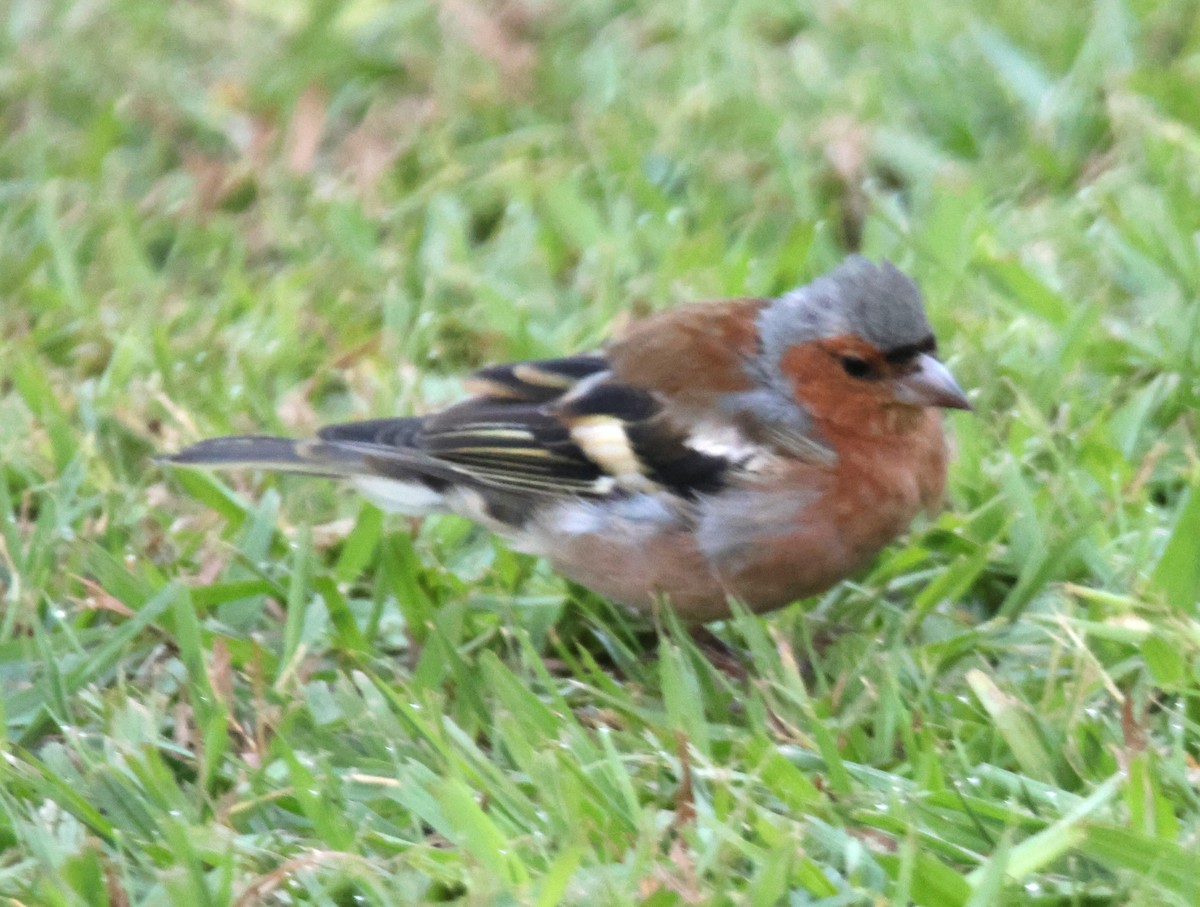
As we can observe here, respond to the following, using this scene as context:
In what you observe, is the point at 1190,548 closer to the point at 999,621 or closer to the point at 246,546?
the point at 999,621

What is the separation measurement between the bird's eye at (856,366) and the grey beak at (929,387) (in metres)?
0.08

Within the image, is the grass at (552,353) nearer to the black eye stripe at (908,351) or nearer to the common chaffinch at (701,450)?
the common chaffinch at (701,450)

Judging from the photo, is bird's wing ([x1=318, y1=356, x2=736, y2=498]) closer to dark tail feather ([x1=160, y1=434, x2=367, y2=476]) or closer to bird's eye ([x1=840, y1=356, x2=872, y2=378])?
dark tail feather ([x1=160, y1=434, x2=367, y2=476])

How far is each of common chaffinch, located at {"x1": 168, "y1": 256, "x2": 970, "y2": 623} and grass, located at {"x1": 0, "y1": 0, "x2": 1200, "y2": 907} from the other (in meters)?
0.17

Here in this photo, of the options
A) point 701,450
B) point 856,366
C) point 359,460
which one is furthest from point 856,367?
point 359,460

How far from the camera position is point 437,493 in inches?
164

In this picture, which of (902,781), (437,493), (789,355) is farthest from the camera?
A: (437,493)

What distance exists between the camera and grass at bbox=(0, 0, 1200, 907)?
120 inches

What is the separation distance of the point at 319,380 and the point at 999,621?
225 cm

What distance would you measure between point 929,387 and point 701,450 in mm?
544

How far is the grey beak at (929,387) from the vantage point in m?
3.72

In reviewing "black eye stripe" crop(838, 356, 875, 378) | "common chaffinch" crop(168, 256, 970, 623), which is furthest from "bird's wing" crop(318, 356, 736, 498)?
"black eye stripe" crop(838, 356, 875, 378)

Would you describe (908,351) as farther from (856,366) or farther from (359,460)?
(359,460)

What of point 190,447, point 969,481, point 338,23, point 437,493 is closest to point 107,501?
point 190,447
